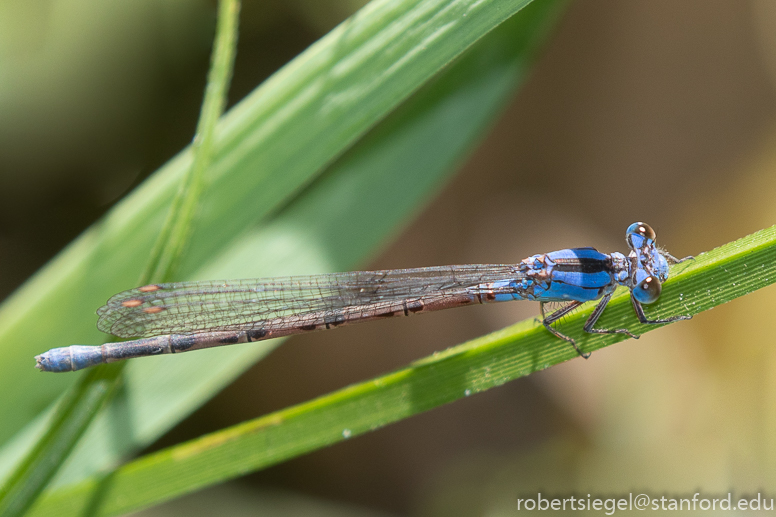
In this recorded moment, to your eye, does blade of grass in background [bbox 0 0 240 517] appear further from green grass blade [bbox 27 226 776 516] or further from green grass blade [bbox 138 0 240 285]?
green grass blade [bbox 27 226 776 516]

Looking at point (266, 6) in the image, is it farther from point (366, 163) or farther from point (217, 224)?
point (217, 224)

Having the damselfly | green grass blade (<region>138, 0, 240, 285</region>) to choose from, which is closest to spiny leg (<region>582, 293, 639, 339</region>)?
the damselfly

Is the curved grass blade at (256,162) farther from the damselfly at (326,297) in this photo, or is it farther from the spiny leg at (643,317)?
the spiny leg at (643,317)

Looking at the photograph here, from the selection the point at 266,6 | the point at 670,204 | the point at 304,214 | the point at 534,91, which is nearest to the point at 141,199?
the point at 304,214

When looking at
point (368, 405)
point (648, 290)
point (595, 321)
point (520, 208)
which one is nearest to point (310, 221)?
point (368, 405)

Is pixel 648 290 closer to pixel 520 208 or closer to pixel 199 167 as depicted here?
pixel 199 167

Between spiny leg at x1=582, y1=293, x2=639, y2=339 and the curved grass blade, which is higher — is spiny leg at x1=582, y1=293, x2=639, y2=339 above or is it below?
below

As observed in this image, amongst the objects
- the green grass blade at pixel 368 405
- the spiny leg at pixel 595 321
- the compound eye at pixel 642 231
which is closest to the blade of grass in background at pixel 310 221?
the green grass blade at pixel 368 405
